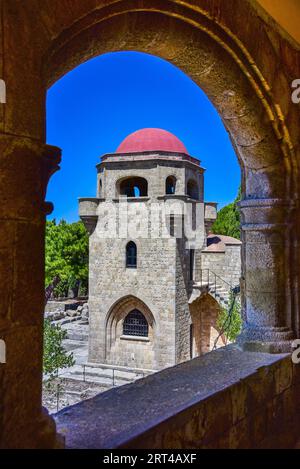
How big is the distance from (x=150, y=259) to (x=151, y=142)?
170 inches

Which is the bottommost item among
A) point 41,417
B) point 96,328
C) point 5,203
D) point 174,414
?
point 96,328

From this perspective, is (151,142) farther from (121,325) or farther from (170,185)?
(121,325)

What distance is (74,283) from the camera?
2880cm

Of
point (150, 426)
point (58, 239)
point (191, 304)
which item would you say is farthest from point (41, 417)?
point (58, 239)

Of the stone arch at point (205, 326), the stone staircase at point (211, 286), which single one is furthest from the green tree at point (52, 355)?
the stone arch at point (205, 326)

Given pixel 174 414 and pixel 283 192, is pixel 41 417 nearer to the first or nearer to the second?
pixel 174 414

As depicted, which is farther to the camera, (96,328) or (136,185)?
(136,185)

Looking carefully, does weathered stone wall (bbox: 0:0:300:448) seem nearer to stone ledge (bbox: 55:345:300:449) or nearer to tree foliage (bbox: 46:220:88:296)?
stone ledge (bbox: 55:345:300:449)

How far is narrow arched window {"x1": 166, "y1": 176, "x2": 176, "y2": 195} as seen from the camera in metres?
16.2

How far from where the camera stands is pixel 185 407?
5.85ft

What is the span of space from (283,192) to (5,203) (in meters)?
2.07

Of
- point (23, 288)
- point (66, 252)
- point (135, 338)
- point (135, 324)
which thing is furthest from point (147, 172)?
point (23, 288)

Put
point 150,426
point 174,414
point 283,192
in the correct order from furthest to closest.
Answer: point 283,192
point 174,414
point 150,426

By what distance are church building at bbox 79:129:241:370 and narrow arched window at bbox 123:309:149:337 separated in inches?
1.4
